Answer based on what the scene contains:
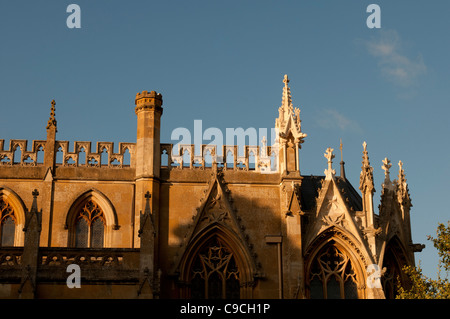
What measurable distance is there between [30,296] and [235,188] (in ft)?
28.1

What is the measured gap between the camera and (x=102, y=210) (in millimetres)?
29609

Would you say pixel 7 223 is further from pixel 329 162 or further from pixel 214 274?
pixel 329 162

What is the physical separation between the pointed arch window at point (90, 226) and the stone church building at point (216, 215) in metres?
0.04

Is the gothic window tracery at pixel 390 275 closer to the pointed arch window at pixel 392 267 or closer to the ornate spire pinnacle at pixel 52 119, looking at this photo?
the pointed arch window at pixel 392 267

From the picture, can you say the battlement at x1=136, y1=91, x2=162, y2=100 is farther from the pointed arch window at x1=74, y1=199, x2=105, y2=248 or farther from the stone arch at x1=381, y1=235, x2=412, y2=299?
the stone arch at x1=381, y1=235, x2=412, y2=299

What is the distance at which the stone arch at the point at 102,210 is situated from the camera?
2912 centimetres

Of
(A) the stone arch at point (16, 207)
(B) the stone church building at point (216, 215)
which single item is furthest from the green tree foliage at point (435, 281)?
(A) the stone arch at point (16, 207)

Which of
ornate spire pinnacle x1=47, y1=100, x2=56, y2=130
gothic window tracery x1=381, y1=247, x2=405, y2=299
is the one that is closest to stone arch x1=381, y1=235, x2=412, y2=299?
gothic window tracery x1=381, y1=247, x2=405, y2=299

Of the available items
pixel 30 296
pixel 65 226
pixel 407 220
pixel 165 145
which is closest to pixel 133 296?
pixel 30 296

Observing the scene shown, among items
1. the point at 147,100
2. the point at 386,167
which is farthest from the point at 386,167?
the point at 147,100

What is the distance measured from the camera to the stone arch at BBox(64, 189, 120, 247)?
1147 inches

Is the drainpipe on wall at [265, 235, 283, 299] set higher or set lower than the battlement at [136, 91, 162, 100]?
lower

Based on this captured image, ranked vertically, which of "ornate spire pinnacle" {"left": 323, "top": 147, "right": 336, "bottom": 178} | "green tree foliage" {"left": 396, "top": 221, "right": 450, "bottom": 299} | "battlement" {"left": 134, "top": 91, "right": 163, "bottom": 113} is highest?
"battlement" {"left": 134, "top": 91, "right": 163, "bottom": 113}

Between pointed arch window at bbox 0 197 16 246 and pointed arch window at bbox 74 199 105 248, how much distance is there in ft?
7.12
